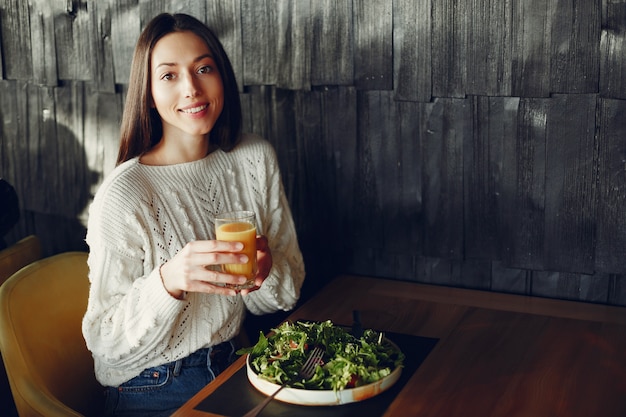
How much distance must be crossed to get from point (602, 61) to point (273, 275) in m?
1.18

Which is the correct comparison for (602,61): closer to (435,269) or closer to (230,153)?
(435,269)

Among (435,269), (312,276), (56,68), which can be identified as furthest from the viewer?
(56,68)

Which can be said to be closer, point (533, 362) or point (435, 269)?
point (533, 362)

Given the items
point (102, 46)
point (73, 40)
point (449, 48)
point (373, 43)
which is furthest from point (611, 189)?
point (73, 40)

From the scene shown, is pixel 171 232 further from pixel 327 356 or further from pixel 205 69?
pixel 327 356

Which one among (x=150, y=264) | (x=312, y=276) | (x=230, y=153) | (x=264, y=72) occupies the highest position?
(x=264, y=72)

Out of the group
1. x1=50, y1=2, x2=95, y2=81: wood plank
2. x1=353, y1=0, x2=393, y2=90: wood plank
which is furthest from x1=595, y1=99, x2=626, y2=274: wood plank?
x1=50, y1=2, x2=95, y2=81: wood plank

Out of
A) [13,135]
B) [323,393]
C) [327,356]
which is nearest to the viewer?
[323,393]

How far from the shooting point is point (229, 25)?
2.72 meters

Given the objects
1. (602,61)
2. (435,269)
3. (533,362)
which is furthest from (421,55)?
(533,362)

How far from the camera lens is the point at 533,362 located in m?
1.90

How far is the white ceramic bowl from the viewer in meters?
1.65

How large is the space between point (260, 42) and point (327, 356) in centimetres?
132

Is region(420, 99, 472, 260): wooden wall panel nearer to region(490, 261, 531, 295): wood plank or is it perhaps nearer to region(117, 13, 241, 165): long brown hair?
region(490, 261, 531, 295): wood plank
